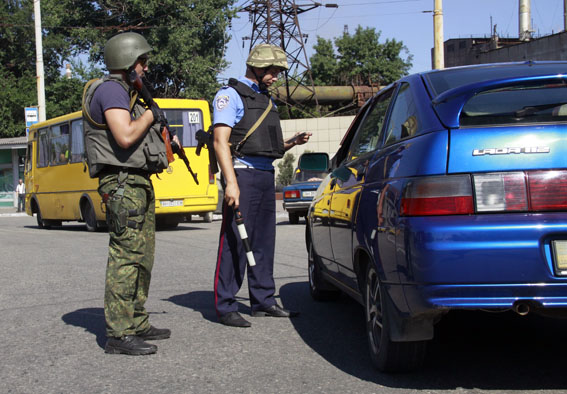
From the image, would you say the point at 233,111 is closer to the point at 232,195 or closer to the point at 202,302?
the point at 232,195

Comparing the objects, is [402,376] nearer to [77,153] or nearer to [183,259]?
[183,259]

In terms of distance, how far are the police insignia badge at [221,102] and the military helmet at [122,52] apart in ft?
3.03

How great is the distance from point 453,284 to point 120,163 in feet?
7.15

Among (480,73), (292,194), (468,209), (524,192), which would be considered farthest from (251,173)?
(292,194)

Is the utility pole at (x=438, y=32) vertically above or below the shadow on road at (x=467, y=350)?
above

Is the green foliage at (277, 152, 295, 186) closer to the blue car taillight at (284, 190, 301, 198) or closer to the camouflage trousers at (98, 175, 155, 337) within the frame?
the blue car taillight at (284, 190, 301, 198)

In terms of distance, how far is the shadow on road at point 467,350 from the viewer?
3.81 meters

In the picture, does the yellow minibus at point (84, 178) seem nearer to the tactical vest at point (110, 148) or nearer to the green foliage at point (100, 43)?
the tactical vest at point (110, 148)

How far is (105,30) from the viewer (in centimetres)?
4278

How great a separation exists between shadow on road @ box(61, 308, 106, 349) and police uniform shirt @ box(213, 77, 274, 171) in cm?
157

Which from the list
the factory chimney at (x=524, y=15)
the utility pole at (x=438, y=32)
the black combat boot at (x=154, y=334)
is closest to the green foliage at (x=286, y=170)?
the factory chimney at (x=524, y=15)

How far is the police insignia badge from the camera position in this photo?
541 centimetres

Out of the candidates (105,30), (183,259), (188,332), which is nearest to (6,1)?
(105,30)

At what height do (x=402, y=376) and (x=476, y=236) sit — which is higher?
(x=476, y=236)
